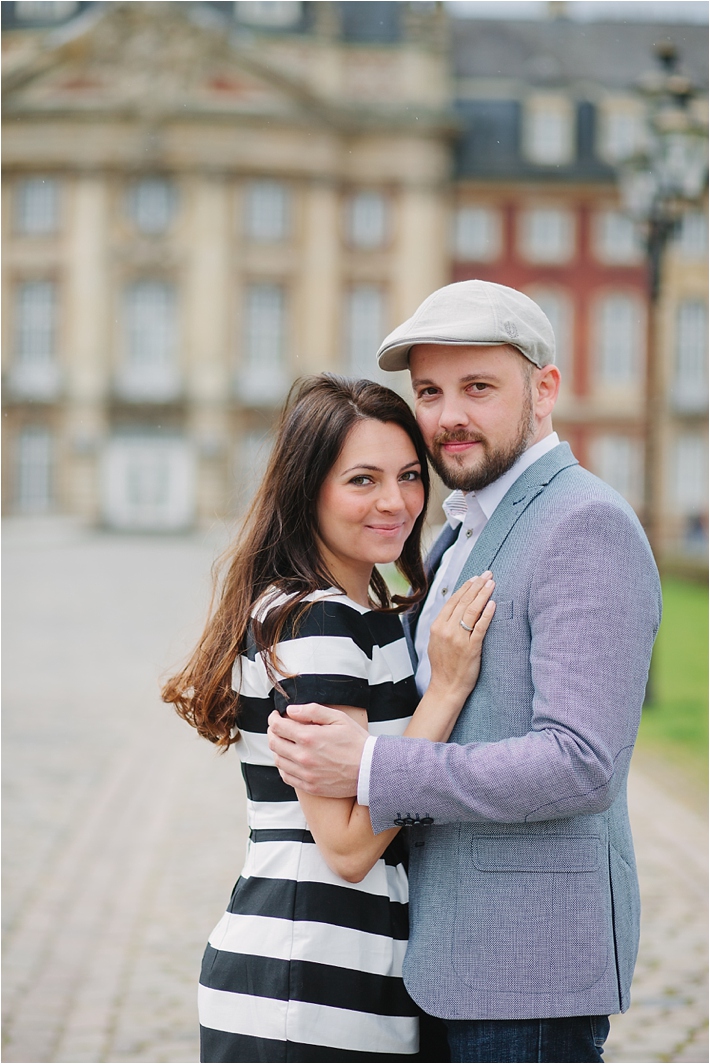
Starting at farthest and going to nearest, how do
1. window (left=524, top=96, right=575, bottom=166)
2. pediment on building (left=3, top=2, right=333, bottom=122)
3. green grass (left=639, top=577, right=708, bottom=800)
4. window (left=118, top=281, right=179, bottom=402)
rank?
window (left=524, top=96, right=575, bottom=166) < window (left=118, top=281, right=179, bottom=402) < pediment on building (left=3, top=2, right=333, bottom=122) < green grass (left=639, top=577, right=708, bottom=800)

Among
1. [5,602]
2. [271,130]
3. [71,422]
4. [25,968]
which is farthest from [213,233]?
[25,968]

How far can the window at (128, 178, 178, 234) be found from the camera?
1412 inches

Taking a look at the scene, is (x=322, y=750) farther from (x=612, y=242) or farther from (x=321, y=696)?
Answer: (x=612, y=242)

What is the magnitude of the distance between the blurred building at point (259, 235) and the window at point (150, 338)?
0.07 meters

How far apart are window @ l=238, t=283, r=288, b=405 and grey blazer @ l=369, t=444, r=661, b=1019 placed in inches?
1358

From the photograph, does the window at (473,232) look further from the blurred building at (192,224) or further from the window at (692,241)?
the window at (692,241)

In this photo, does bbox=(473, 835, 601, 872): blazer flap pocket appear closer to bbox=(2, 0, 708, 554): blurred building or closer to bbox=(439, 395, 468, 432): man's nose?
bbox=(439, 395, 468, 432): man's nose

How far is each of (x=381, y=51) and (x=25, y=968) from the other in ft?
118

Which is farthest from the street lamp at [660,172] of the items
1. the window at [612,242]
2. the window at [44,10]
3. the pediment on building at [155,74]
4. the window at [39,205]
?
the window at [44,10]

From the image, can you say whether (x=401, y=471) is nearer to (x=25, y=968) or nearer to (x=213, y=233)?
(x=25, y=968)

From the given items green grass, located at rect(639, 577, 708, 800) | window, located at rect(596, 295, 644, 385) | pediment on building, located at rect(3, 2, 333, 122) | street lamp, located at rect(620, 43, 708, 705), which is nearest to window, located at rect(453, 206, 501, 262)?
window, located at rect(596, 295, 644, 385)

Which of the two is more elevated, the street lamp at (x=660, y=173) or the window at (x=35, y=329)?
the window at (x=35, y=329)

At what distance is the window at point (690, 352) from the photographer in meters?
35.9

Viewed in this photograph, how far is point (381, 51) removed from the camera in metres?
36.6
